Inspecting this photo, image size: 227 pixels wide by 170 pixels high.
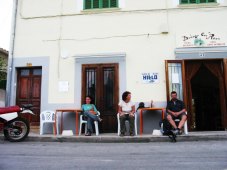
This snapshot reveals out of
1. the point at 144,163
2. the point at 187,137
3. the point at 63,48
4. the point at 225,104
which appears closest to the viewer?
the point at 144,163

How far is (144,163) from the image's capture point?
199 inches

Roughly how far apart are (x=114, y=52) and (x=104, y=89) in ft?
4.79

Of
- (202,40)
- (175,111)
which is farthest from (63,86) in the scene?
(202,40)

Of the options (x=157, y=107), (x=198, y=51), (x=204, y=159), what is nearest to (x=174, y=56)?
(x=198, y=51)

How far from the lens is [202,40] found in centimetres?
1036

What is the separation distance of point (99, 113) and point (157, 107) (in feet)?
6.94

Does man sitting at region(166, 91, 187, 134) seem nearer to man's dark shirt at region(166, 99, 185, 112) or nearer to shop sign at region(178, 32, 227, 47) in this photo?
man's dark shirt at region(166, 99, 185, 112)

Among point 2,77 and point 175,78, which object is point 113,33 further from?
point 2,77

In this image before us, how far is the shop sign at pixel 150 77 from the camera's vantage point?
1031 cm

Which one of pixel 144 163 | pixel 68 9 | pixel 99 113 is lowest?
pixel 144 163

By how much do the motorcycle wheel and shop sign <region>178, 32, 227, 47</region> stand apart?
6.16m

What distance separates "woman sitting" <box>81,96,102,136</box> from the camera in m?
9.41

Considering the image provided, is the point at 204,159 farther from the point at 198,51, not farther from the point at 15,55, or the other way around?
the point at 15,55

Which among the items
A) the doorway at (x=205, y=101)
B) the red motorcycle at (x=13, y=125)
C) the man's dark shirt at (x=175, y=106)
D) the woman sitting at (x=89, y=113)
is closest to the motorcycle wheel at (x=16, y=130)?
the red motorcycle at (x=13, y=125)
